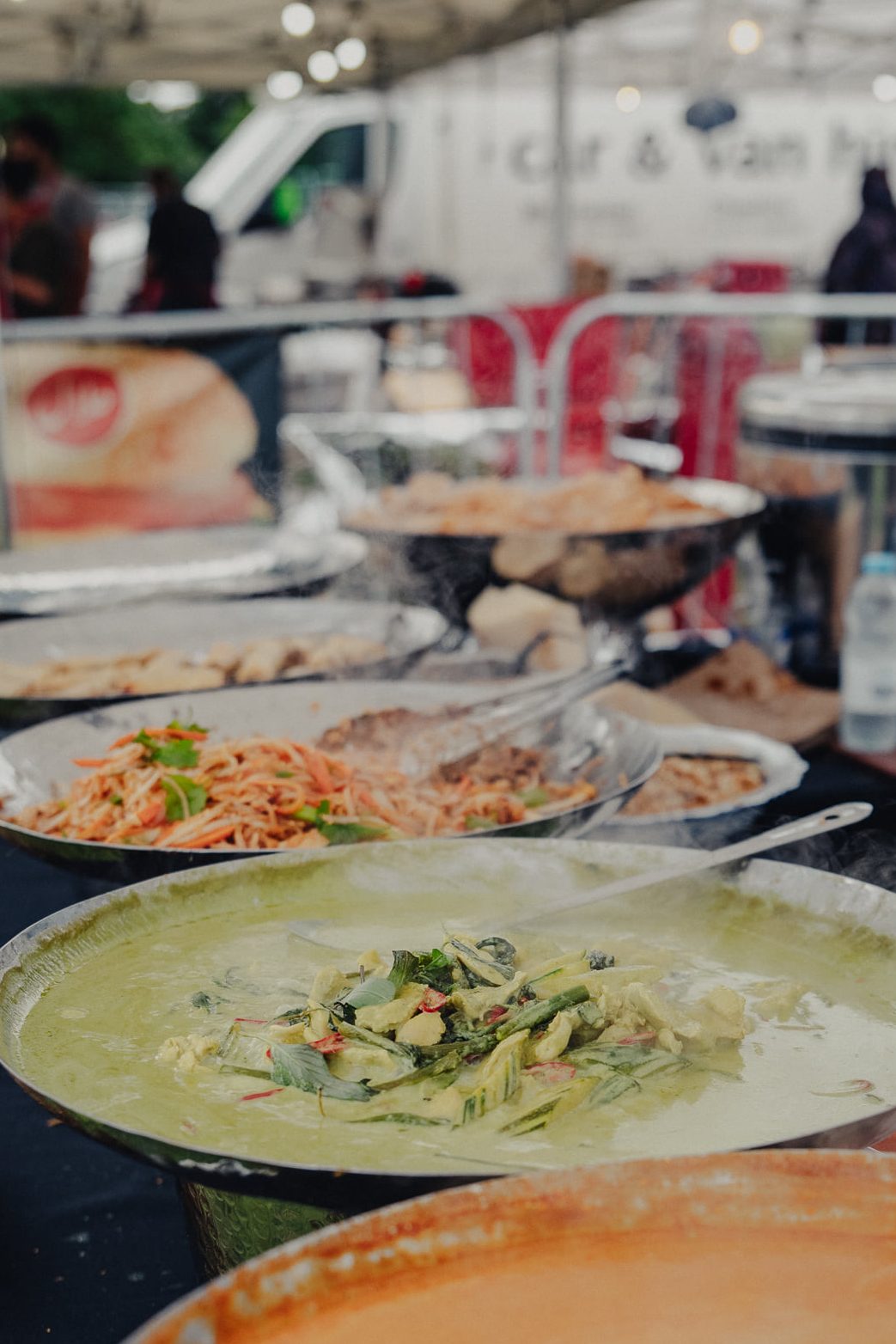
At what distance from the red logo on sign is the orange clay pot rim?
4.40 meters

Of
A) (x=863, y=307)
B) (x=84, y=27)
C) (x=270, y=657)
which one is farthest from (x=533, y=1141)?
(x=84, y=27)

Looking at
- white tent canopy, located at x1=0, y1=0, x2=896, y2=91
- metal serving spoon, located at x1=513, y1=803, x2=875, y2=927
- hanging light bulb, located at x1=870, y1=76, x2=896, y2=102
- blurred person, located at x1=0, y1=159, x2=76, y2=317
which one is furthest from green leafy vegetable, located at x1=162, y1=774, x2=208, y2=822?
hanging light bulb, located at x1=870, y1=76, x2=896, y2=102

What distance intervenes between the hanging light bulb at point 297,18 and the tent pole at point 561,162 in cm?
155

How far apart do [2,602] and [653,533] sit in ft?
4.61

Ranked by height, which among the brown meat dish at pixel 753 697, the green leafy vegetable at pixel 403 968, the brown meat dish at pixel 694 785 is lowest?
the brown meat dish at pixel 753 697

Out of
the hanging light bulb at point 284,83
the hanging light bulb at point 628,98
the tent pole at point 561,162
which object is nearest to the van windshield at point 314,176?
the hanging light bulb at point 628,98

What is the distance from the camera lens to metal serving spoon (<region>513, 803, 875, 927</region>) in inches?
55.6

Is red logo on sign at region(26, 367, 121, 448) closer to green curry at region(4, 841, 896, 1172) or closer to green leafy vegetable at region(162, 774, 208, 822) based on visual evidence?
green leafy vegetable at region(162, 774, 208, 822)

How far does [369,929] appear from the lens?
1.51 meters

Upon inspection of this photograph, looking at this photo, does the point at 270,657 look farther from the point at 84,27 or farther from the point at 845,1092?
the point at 84,27

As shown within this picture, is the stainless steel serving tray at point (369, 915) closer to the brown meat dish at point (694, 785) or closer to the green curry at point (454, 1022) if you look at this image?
the green curry at point (454, 1022)

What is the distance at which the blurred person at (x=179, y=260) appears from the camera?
8047mm

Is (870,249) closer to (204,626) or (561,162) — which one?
(561,162)

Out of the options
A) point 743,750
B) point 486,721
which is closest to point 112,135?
point 743,750
